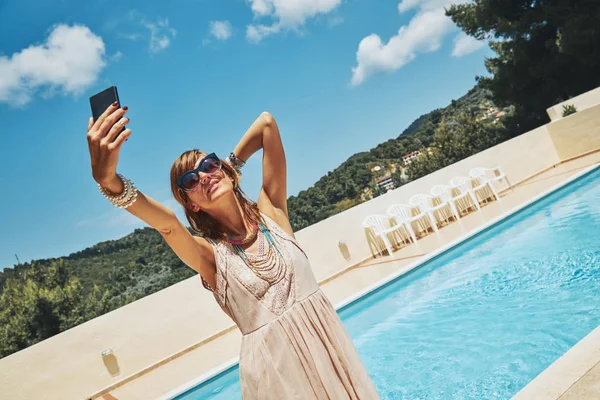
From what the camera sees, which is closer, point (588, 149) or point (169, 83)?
point (588, 149)

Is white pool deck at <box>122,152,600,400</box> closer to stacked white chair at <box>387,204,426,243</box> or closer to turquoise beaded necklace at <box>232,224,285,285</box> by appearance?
stacked white chair at <box>387,204,426,243</box>

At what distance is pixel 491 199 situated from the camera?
988 centimetres

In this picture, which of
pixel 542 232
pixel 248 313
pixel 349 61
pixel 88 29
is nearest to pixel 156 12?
pixel 88 29

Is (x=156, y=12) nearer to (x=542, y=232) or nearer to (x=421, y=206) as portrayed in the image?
(x=421, y=206)

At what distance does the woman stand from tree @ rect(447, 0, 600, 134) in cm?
1727

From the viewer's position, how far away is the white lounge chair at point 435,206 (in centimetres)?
873

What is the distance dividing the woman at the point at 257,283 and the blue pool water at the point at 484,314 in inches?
87.3

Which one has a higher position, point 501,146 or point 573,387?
point 501,146

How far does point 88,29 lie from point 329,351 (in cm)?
3700

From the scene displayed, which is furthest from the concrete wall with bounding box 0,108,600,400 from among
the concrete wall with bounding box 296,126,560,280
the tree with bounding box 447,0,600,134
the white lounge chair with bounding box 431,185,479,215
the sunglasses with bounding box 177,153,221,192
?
the tree with bounding box 447,0,600,134

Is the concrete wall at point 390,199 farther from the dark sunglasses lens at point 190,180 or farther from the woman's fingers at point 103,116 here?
the woman's fingers at point 103,116

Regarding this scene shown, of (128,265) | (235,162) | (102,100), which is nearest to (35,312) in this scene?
(235,162)

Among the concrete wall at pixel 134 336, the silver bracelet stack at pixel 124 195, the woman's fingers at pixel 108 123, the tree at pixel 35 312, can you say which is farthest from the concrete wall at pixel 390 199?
the woman's fingers at pixel 108 123

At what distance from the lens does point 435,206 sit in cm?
917
